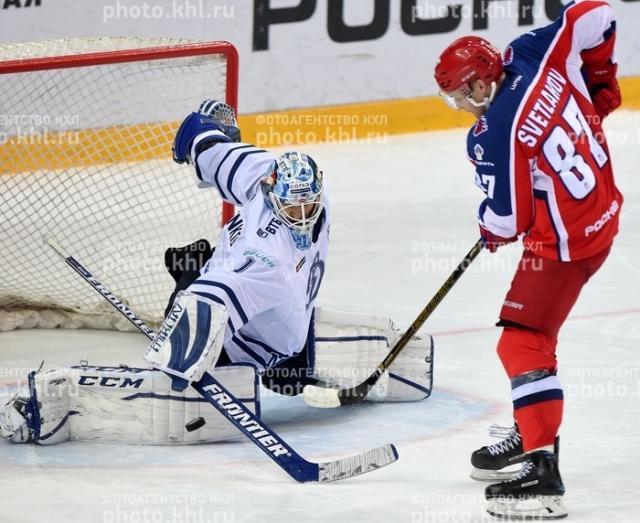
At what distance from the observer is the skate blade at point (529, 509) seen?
3.25m

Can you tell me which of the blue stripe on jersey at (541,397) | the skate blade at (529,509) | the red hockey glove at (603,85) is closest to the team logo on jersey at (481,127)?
the red hockey glove at (603,85)

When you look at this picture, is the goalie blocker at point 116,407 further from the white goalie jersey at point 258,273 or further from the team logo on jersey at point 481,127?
the team logo on jersey at point 481,127

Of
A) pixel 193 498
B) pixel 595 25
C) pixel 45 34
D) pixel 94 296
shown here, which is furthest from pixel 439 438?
pixel 45 34

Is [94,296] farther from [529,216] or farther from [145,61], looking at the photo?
[529,216]

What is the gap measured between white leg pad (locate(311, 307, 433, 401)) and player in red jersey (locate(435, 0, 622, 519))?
36.2 inches

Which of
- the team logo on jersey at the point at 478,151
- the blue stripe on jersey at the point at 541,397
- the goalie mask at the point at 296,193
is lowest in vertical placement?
the blue stripe on jersey at the point at 541,397

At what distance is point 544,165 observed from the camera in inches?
128

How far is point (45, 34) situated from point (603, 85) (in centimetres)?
403

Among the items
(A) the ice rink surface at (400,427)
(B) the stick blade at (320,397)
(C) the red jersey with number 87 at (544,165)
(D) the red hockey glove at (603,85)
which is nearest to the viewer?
(C) the red jersey with number 87 at (544,165)

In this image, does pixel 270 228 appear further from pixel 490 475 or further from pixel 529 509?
pixel 529 509

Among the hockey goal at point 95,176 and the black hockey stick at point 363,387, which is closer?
the black hockey stick at point 363,387

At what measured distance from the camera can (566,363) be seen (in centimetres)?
462

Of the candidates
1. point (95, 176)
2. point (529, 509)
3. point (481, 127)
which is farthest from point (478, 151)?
point (95, 176)

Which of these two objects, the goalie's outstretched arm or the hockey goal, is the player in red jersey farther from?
the hockey goal
